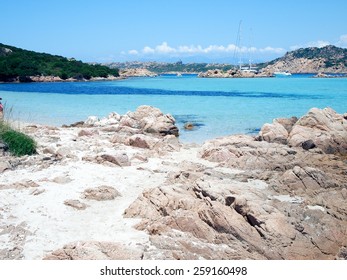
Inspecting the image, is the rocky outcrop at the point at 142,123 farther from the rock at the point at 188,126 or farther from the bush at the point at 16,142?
the bush at the point at 16,142

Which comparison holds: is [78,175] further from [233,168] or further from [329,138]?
[329,138]

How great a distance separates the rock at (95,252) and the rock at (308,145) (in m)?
11.8

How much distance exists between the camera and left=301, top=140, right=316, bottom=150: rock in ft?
56.4

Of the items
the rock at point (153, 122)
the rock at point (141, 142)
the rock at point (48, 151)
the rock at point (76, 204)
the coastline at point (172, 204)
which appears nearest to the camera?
the coastline at point (172, 204)

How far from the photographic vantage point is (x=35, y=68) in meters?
98.2

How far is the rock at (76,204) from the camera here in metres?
9.84

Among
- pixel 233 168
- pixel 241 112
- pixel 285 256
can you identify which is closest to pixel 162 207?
pixel 285 256

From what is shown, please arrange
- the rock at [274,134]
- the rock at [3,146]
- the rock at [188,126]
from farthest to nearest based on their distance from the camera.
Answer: the rock at [188,126] < the rock at [274,134] < the rock at [3,146]

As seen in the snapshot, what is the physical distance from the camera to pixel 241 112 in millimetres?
35094

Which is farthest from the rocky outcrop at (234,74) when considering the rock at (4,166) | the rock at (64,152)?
the rock at (4,166)

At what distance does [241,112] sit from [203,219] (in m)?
27.4

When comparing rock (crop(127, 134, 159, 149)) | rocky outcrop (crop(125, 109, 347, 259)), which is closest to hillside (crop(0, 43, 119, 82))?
rock (crop(127, 134, 159, 149))

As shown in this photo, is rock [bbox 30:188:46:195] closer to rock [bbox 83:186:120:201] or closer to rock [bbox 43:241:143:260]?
rock [bbox 83:186:120:201]

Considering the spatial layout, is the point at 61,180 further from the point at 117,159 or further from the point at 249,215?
the point at 249,215
